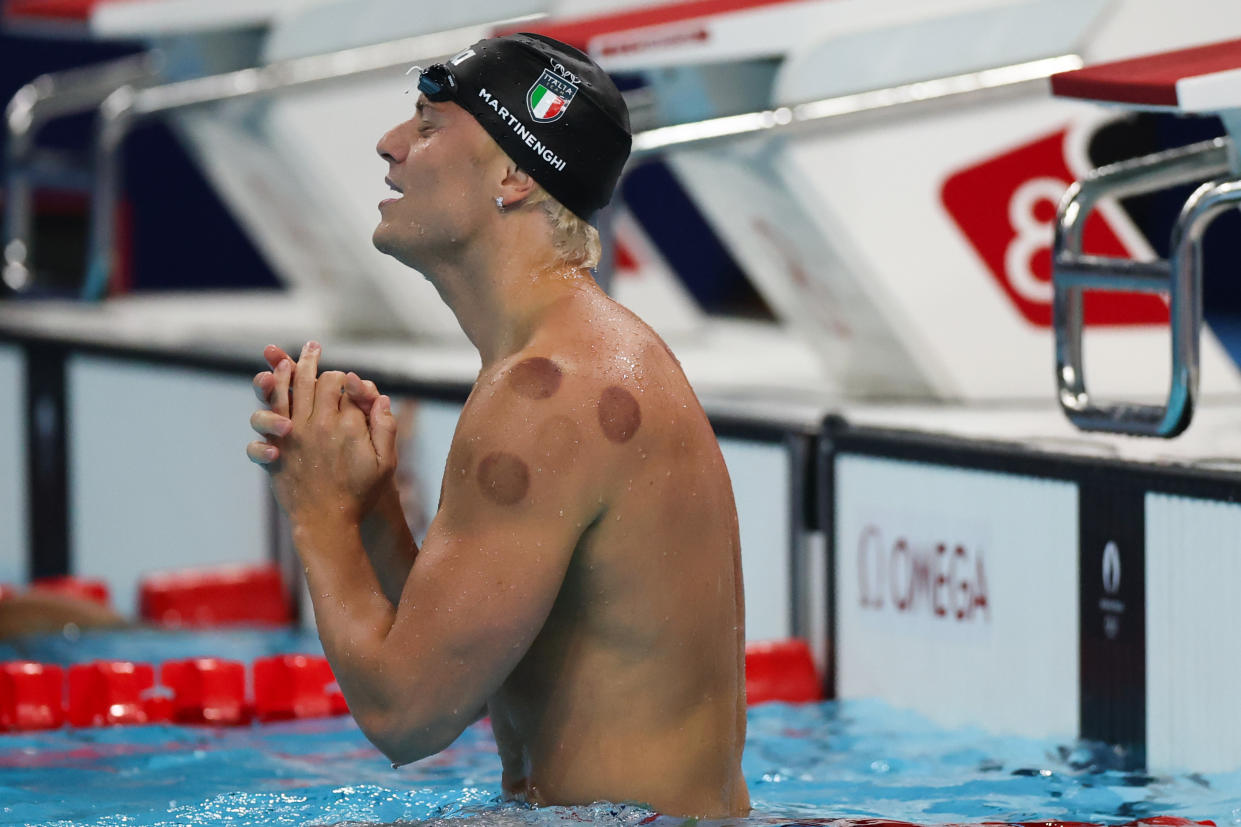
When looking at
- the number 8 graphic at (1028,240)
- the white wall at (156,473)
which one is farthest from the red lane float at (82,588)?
the number 8 graphic at (1028,240)

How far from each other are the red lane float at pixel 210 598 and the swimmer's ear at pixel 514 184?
3398 millimetres

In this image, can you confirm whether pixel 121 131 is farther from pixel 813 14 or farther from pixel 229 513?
pixel 813 14

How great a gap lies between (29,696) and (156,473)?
2.33 meters

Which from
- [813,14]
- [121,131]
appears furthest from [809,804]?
[121,131]

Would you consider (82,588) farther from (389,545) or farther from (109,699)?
(389,545)

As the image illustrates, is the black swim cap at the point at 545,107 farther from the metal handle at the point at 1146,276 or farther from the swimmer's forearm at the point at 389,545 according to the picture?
the metal handle at the point at 1146,276

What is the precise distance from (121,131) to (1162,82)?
3815 mm

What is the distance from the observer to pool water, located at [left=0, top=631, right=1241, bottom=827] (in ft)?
9.82

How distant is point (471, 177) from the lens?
2.37 metres

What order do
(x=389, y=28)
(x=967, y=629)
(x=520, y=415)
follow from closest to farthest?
(x=520, y=415) → (x=967, y=629) → (x=389, y=28)

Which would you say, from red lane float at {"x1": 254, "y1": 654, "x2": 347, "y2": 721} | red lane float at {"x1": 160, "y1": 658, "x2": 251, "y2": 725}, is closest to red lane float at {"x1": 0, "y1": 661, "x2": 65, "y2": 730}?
red lane float at {"x1": 160, "y1": 658, "x2": 251, "y2": 725}

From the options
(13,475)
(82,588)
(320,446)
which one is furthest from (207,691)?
(13,475)

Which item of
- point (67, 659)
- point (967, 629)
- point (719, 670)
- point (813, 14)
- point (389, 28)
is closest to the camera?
point (719, 670)

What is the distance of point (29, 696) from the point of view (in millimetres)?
4016
